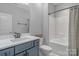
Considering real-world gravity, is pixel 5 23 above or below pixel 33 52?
above

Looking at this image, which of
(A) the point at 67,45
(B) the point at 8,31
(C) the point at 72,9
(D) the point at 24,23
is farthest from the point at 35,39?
(C) the point at 72,9

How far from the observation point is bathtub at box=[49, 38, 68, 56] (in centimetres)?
152

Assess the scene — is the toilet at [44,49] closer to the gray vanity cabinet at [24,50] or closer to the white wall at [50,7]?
the gray vanity cabinet at [24,50]

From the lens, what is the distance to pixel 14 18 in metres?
1.48

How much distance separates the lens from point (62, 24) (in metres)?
1.52

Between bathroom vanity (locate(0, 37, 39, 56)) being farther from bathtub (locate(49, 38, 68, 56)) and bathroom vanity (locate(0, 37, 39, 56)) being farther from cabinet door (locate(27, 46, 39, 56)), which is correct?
bathtub (locate(49, 38, 68, 56))

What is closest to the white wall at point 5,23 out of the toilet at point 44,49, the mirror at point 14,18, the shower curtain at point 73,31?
the mirror at point 14,18

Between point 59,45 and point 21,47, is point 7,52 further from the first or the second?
point 59,45

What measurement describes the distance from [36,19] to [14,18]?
44 cm

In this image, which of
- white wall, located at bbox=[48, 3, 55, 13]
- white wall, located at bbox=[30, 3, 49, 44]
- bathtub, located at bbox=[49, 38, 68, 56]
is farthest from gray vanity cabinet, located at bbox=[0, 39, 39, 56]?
white wall, located at bbox=[48, 3, 55, 13]

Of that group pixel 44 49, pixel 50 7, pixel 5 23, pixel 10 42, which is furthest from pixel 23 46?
pixel 50 7

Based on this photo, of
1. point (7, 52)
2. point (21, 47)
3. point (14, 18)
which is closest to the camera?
point (7, 52)

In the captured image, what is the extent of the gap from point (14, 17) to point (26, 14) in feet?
0.83

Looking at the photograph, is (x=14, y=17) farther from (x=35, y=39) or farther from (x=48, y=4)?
(x=48, y=4)
